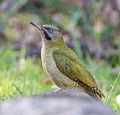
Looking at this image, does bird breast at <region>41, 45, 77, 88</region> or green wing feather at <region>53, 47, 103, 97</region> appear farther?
green wing feather at <region>53, 47, 103, 97</region>

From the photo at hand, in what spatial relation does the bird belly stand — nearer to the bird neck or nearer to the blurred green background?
the bird neck

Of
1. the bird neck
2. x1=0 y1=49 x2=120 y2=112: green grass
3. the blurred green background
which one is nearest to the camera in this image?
the bird neck

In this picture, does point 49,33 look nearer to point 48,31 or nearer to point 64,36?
point 48,31

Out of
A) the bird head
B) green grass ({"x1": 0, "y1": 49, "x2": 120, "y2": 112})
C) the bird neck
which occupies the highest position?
the bird head

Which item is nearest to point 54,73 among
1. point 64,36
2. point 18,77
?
point 18,77

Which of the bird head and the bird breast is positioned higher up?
the bird head

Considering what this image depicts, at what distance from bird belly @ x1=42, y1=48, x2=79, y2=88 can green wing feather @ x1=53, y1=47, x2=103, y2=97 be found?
0.04m

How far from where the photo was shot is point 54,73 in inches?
239

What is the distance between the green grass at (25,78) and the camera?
6927 mm

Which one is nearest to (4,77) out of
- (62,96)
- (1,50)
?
(1,50)

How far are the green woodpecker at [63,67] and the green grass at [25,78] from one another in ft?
1.16

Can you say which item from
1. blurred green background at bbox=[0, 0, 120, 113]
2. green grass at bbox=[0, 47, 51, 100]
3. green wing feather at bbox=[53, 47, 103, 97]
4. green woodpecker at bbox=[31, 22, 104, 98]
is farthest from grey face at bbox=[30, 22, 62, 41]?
blurred green background at bbox=[0, 0, 120, 113]

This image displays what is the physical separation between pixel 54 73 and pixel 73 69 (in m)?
0.25

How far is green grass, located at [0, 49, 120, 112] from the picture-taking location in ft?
22.7
